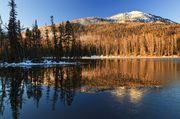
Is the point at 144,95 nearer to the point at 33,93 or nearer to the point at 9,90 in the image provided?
the point at 33,93

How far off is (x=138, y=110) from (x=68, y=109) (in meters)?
4.50

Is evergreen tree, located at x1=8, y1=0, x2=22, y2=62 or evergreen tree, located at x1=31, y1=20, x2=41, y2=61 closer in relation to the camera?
evergreen tree, located at x1=8, y1=0, x2=22, y2=62

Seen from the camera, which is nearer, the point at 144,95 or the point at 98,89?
the point at 144,95

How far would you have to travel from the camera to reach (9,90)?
27828mm

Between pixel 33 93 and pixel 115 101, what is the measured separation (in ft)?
27.7

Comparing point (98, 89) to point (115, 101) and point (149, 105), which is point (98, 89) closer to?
point (115, 101)

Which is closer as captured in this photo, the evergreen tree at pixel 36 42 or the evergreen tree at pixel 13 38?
the evergreen tree at pixel 13 38

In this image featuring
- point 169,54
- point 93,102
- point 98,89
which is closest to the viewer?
point 93,102

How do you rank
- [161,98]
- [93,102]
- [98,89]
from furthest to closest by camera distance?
[98,89] < [161,98] < [93,102]

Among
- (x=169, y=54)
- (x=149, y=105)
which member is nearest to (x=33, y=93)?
(x=149, y=105)

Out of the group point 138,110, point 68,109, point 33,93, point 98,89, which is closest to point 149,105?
point 138,110

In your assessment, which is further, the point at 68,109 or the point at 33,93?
the point at 33,93

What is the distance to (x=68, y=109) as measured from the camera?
18969 millimetres

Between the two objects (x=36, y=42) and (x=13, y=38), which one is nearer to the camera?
(x=13, y=38)
